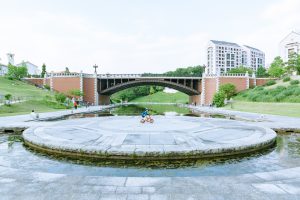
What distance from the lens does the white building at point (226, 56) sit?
153 metres

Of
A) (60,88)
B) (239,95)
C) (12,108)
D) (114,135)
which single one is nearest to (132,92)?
(60,88)

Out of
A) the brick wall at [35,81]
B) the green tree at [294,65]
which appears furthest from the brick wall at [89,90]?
the green tree at [294,65]

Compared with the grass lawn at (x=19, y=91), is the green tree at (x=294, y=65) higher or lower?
higher

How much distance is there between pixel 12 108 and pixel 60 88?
3049 centimetres

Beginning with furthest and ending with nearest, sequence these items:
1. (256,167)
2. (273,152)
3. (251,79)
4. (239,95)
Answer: (251,79), (239,95), (273,152), (256,167)

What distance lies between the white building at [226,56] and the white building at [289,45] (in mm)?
38208

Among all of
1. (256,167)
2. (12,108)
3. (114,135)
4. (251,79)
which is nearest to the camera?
(256,167)

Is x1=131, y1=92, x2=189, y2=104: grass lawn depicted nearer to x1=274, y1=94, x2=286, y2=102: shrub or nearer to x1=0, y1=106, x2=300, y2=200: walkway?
x1=274, y1=94, x2=286, y2=102: shrub

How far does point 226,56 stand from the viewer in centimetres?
15512

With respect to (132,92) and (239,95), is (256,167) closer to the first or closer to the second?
(239,95)

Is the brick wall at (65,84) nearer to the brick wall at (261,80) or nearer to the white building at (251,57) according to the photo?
the brick wall at (261,80)

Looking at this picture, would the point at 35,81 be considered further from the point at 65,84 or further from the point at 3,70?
the point at 3,70

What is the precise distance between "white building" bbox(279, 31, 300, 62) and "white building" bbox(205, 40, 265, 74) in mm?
38208

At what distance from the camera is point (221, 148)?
10477mm
